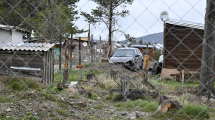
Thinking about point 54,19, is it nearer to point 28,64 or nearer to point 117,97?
point 28,64

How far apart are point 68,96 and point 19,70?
4032 mm

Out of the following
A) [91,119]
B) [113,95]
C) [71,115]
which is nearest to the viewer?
[91,119]

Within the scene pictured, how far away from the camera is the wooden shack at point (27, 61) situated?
7109 mm

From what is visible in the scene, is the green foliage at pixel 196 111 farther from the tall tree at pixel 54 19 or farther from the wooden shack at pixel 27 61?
the wooden shack at pixel 27 61

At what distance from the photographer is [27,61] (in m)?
7.46

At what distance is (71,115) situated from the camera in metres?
3.47

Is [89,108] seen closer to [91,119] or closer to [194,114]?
[91,119]

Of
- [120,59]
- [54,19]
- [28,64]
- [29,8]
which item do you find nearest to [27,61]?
[28,64]

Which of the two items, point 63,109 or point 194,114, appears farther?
point 63,109

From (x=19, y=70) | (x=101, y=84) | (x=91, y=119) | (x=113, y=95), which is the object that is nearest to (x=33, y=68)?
(x=19, y=70)

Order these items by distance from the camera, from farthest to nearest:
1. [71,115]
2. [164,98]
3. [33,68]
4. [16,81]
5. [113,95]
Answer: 1. [33,68]
2. [16,81]
3. [113,95]
4. [164,98]
5. [71,115]

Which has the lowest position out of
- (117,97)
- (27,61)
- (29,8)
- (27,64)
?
(117,97)

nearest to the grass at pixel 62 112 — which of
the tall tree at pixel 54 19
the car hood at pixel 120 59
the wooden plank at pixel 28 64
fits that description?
the tall tree at pixel 54 19

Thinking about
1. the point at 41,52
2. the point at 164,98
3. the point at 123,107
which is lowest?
the point at 123,107
